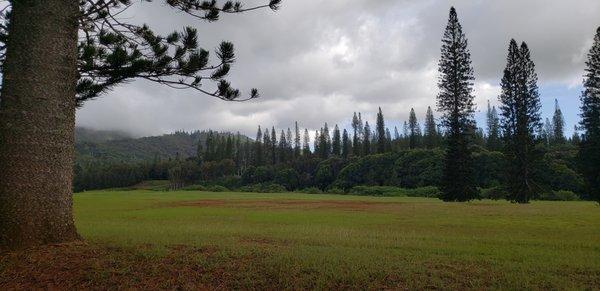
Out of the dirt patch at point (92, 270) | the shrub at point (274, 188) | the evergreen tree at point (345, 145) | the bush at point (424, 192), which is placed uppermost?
the evergreen tree at point (345, 145)

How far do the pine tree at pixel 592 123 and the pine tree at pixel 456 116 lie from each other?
32.3 feet

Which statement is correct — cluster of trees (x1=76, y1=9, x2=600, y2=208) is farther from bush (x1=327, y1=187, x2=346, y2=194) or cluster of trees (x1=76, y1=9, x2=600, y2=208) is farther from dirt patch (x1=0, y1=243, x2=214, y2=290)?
dirt patch (x1=0, y1=243, x2=214, y2=290)

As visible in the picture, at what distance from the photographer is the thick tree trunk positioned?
24.7 ft

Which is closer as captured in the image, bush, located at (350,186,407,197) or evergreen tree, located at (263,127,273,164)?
bush, located at (350,186,407,197)

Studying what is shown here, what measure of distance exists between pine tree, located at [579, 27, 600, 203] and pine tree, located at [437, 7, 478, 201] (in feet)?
32.3

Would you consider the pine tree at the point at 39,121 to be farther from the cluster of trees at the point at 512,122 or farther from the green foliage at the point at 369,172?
the green foliage at the point at 369,172

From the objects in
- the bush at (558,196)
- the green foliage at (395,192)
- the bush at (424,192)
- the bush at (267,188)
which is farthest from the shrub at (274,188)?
the bush at (558,196)

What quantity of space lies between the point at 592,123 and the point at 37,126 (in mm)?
46449

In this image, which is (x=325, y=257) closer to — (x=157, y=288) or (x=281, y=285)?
(x=281, y=285)

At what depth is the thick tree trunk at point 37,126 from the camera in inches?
297

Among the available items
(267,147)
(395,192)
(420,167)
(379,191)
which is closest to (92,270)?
(395,192)

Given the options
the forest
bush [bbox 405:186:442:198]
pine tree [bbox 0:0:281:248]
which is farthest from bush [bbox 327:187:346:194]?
pine tree [bbox 0:0:281:248]

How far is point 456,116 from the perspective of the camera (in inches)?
1711

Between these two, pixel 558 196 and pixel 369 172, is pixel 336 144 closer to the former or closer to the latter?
pixel 369 172
